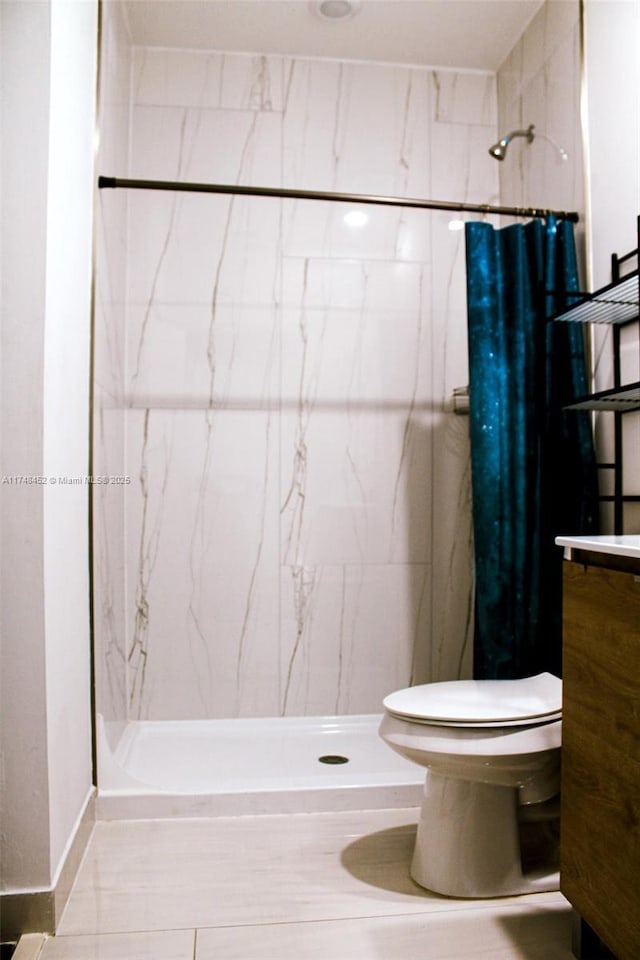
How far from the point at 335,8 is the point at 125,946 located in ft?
8.90

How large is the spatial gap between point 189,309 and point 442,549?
129 cm

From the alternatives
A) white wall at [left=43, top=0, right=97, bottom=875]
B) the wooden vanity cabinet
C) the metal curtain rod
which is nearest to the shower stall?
the metal curtain rod

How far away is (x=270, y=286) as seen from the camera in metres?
2.59

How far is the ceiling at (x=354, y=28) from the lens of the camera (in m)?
2.36

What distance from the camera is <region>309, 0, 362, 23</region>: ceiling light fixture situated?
7.64 feet

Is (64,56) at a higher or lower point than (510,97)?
lower

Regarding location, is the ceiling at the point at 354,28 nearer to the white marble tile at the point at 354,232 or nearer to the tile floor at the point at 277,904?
the white marble tile at the point at 354,232

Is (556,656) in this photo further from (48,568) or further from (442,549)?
(48,568)

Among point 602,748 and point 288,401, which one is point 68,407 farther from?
point 602,748

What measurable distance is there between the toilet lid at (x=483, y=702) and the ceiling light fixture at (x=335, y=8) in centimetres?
219

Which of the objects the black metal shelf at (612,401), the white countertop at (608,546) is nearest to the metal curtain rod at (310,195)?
the black metal shelf at (612,401)

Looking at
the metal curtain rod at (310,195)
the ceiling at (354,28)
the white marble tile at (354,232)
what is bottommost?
the metal curtain rod at (310,195)

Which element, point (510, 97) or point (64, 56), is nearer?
point (64, 56)

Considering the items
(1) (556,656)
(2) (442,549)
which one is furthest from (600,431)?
(2) (442,549)
